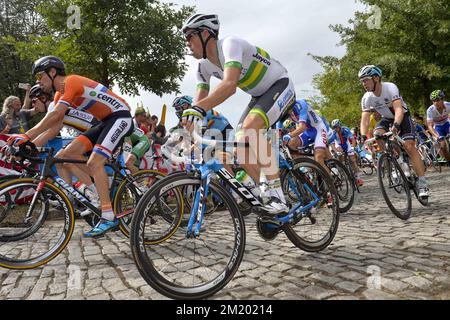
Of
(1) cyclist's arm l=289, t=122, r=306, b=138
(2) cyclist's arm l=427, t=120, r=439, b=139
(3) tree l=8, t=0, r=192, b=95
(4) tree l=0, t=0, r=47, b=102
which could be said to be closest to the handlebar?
(1) cyclist's arm l=289, t=122, r=306, b=138

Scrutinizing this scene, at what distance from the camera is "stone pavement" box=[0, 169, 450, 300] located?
2.65 meters

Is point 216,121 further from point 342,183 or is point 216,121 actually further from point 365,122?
point 365,122

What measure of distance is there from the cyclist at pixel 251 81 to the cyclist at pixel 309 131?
9.83ft

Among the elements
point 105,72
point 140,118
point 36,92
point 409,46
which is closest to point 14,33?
point 105,72

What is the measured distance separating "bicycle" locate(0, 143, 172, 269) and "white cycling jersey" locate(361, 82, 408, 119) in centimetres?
414

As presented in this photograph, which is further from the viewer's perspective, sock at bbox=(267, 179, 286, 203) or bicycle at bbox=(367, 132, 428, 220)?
bicycle at bbox=(367, 132, 428, 220)

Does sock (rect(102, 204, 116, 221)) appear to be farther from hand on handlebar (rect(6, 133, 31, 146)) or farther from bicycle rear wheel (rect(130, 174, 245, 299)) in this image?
hand on handlebar (rect(6, 133, 31, 146))

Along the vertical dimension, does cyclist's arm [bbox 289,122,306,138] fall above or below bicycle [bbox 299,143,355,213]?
above

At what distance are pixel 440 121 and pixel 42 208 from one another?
12003 millimetres

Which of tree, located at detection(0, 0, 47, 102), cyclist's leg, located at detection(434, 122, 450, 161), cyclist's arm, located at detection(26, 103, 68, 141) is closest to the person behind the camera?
cyclist's arm, located at detection(26, 103, 68, 141)

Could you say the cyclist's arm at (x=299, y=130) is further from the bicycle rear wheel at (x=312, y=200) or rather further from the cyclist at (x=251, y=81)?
the cyclist at (x=251, y=81)

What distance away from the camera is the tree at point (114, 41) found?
51.1ft

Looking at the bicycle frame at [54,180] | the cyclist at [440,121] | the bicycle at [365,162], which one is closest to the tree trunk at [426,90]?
the bicycle at [365,162]
